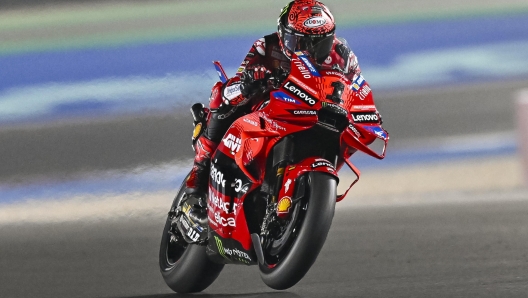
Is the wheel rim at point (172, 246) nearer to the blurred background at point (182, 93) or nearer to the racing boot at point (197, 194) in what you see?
the racing boot at point (197, 194)

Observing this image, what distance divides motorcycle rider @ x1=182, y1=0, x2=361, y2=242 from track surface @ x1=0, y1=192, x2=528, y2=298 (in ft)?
2.13

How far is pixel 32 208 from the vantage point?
34.4 feet

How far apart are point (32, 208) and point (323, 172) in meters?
5.74

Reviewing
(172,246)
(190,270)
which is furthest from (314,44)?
(172,246)

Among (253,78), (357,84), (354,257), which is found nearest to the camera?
(357,84)

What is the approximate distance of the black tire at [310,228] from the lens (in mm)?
5238

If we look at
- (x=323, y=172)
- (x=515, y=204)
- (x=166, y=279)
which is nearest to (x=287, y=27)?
(x=323, y=172)

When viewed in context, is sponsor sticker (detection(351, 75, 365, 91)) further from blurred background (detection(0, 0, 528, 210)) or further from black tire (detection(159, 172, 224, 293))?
blurred background (detection(0, 0, 528, 210))

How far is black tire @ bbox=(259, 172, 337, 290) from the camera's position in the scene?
5238mm

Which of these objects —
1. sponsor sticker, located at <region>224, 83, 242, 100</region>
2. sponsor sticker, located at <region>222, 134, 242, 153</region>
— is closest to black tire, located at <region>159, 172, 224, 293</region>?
sponsor sticker, located at <region>222, 134, 242, 153</region>

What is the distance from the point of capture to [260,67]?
5.89m

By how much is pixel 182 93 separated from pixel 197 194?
4.37m

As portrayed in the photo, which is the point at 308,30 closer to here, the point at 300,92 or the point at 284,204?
the point at 300,92

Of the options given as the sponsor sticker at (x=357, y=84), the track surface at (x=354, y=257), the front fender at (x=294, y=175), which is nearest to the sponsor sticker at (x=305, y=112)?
the front fender at (x=294, y=175)
